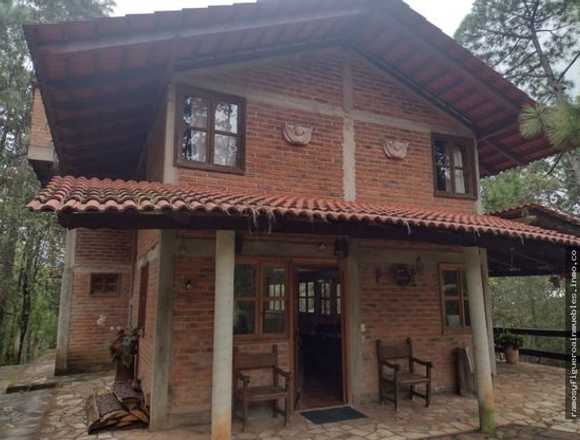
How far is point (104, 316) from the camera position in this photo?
34.9 feet

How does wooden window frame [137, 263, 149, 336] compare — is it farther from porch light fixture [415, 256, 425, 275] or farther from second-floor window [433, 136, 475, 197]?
second-floor window [433, 136, 475, 197]

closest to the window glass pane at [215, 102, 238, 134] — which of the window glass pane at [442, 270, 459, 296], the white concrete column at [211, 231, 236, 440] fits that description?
the white concrete column at [211, 231, 236, 440]

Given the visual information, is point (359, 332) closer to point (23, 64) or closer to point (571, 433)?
point (571, 433)

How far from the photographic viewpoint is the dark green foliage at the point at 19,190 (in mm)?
13414

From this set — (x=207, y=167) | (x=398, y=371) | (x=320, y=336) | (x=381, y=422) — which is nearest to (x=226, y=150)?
(x=207, y=167)

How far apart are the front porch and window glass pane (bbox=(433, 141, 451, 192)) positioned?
160 inches

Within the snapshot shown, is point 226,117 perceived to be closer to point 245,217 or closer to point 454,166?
point 245,217

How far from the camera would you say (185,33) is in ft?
17.3

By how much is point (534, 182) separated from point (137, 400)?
15978 millimetres

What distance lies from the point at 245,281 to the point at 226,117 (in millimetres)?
2753

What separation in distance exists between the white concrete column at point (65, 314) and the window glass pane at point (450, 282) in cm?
896

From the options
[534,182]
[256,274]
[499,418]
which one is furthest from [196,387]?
[534,182]

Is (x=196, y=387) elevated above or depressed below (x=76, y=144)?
below

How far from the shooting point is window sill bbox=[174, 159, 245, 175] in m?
6.14
